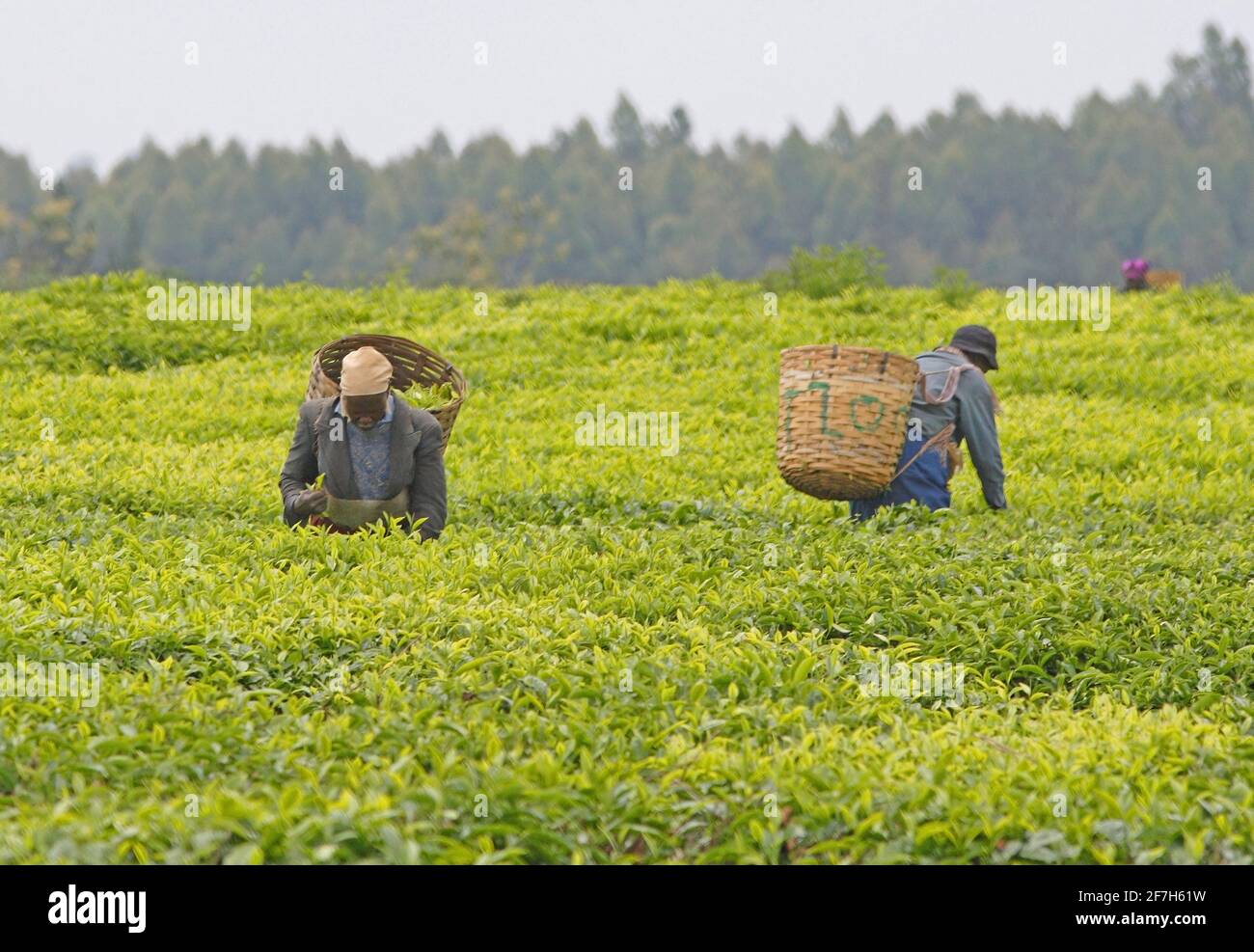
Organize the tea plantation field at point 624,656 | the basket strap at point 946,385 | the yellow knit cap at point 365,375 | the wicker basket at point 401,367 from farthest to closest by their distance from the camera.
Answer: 1. the basket strap at point 946,385
2. the wicker basket at point 401,367
3. the yellow knit cap at point 365,375
4. the tea plantation field at point 624,656

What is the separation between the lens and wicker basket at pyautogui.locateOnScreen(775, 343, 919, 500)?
8.44m

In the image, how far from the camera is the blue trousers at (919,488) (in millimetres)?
9234

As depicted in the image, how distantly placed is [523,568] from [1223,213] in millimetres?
101446

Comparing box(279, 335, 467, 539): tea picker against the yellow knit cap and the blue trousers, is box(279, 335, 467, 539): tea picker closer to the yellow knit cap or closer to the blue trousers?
the yellow knit cap

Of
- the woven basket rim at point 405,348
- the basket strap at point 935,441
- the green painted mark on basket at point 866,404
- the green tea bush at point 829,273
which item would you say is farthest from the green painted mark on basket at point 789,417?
the green tea bush at point 829,273

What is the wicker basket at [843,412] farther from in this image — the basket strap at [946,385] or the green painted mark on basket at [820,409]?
the basket strap at [946,385]

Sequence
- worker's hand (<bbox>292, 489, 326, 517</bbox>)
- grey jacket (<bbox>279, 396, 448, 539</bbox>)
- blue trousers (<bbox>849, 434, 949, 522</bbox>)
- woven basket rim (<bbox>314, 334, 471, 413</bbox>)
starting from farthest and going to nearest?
blue trousers (<bbox>849, 434, 949, 522</bbox>)
woven basket rim (<bbox>314, 334, 471, 413</bbox>)
worker's hand (<bbox>292, 489, 326, 517</bbox>)
grey jacket (<bbox>279, 396, 448, 539</bbox>)

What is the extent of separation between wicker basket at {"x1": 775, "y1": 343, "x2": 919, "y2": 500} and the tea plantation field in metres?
0.45

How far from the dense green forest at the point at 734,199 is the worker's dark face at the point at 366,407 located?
257 ft

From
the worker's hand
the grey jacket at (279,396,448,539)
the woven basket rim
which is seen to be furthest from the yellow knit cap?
the woven basket rim

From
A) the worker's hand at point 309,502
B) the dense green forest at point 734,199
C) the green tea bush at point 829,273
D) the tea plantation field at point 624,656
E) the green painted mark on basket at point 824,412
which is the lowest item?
the tea plantation field at point 624,656

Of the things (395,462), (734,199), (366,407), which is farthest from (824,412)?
(734,199)

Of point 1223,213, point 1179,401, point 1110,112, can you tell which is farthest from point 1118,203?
point 1179,401

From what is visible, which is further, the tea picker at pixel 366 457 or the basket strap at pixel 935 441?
the basket strap at pixel 935 441
